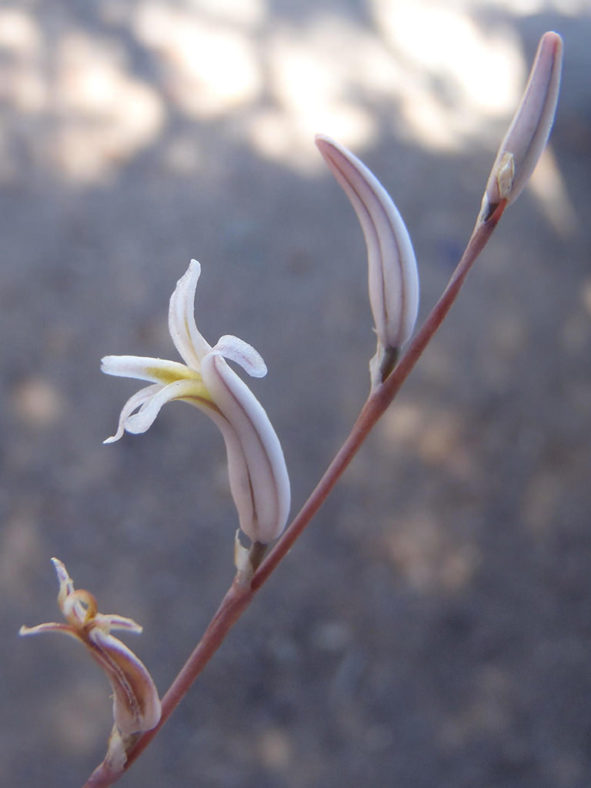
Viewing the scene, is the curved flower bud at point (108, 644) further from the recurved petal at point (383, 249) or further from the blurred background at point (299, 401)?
the blurred background at point (299, 401)

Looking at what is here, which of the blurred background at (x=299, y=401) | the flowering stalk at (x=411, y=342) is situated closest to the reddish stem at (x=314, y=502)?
the flowering stalk at (x=411, y=342)

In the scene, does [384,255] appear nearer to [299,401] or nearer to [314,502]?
[314,502]

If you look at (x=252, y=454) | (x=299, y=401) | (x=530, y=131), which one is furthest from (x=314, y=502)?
(x=299, y=401)

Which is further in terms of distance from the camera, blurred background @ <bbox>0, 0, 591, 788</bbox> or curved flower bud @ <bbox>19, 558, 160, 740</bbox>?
blurred background @ <bbox>0, 0, 591, 788</bbox>


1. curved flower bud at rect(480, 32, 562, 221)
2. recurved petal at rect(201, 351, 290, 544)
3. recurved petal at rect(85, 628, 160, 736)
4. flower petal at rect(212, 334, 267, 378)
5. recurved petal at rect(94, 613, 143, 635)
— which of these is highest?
curved flower bud at rect(480, 32, 562, 221)

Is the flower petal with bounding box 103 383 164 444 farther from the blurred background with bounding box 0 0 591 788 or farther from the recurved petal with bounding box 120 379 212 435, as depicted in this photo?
the blurred background with bounding box 0 0 591 788

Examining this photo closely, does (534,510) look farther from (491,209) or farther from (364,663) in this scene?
(491,209)

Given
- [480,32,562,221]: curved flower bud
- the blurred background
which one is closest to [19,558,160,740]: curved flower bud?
[480,32,562,221]: curved flower bud
